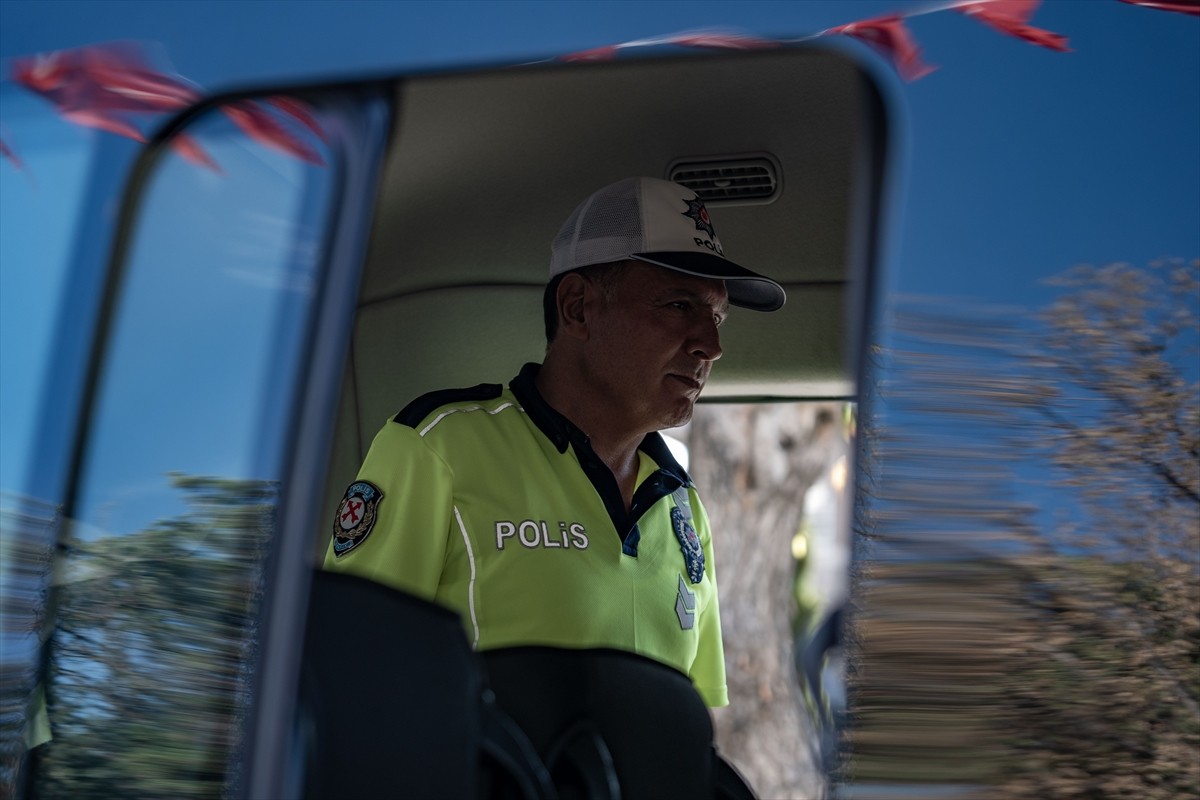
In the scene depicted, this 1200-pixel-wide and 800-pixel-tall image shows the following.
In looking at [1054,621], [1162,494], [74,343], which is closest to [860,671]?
[1054,621]

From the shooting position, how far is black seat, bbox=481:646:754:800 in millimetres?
1530

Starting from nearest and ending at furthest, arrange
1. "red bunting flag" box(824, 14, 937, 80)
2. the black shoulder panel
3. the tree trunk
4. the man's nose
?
"red bunting flag" box(824, 14, 937, 80), the black shoulder panel, the man's nose, the tree trunk

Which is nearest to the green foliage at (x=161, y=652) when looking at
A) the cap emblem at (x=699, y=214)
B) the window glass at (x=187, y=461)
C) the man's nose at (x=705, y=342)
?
the window glass at (x=187, y=461)

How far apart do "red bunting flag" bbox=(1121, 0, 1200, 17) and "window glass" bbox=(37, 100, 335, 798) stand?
773 mm

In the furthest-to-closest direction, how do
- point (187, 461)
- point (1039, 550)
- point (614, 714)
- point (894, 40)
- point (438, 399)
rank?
point (438, 399) → point (614, 714) → point (187, 461) → point (894, 40) → point (1039, 550)

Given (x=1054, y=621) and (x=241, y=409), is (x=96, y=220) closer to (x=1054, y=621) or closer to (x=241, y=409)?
(x=241, y=409)

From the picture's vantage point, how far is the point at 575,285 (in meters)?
2.05

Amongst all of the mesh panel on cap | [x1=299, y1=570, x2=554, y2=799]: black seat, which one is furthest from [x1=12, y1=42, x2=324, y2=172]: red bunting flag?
the mesh panel on cap

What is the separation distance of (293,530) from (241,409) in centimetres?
13

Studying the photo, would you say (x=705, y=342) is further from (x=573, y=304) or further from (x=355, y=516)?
(x=355, y=516)

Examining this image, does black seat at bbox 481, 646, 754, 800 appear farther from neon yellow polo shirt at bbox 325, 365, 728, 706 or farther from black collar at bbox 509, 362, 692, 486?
black collar at bbox 509, 362, 692, 486

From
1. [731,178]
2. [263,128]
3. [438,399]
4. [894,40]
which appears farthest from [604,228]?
[894,40]

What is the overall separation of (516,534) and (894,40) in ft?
2.72

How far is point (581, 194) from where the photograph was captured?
190 centimetres
